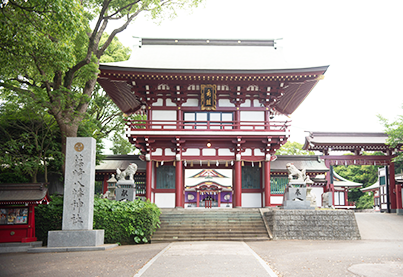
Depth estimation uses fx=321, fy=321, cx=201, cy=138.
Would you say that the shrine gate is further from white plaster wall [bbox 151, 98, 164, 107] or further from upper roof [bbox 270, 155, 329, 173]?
upper roof [bbox 270, 155, 329, 173]

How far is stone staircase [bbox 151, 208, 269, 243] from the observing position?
13.4m

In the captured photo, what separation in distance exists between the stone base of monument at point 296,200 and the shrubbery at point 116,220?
6328 mm

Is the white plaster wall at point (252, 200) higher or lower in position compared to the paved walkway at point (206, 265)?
higher

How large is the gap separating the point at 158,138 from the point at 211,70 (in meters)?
4.81

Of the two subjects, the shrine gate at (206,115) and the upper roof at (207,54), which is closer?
the shrine gate at (206,115)

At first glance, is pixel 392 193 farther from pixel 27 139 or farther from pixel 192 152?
pixel 27 139

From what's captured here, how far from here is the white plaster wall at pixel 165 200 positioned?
19.6m

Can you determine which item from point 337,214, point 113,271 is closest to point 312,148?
point 337,214

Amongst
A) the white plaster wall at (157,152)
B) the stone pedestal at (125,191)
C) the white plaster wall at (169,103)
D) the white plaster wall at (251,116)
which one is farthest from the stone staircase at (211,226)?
the white plaster wall at (169,103)

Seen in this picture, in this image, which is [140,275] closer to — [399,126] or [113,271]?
[113,271]

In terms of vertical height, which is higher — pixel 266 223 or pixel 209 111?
pixel 209 111

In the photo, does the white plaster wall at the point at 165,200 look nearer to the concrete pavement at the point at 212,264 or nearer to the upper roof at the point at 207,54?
the upper roof at the point at 207,54

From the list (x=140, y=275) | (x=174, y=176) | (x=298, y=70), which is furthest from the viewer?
(x=174, y=176)

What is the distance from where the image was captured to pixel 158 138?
18203mm
